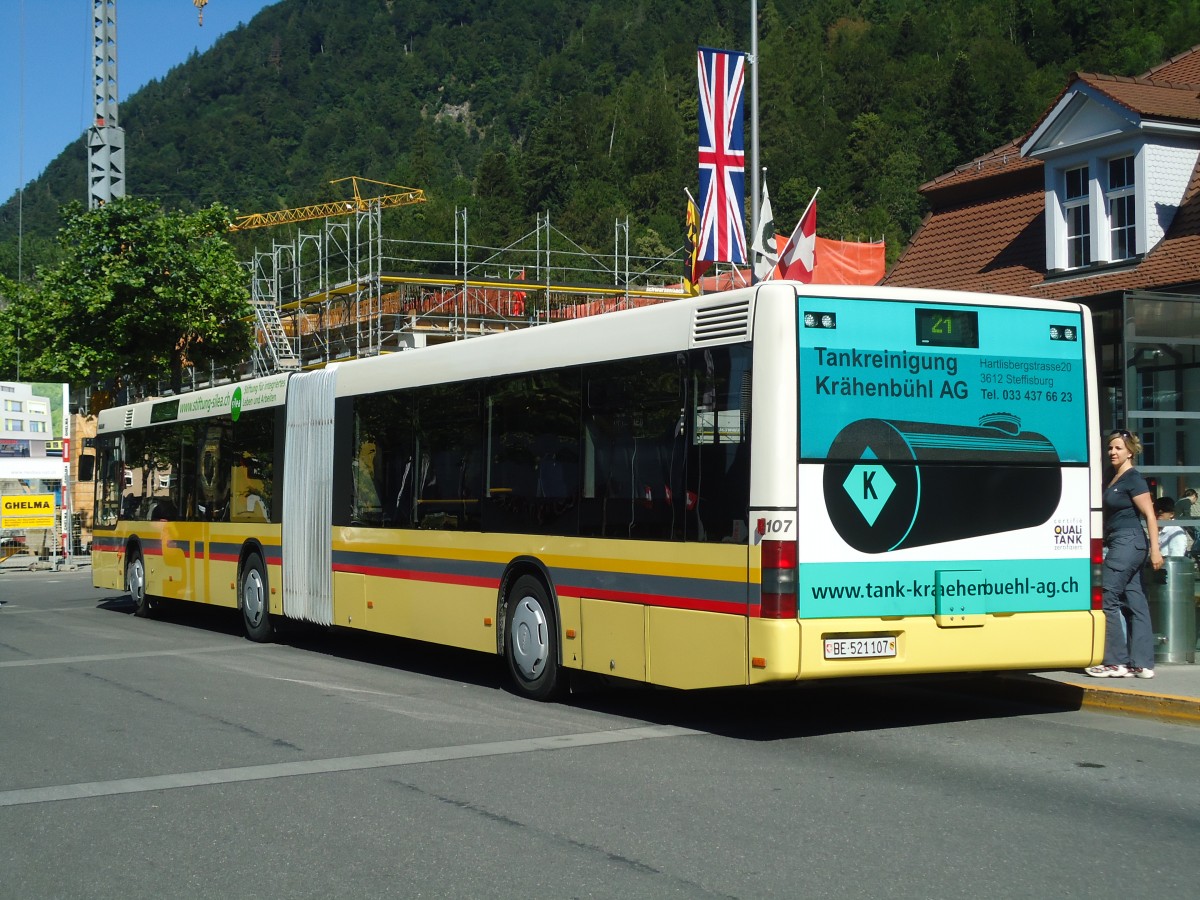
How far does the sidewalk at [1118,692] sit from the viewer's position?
9.66m

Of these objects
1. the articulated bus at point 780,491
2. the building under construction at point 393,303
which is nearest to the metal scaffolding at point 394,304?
the building under construction at point 393,303

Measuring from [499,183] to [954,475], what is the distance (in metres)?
129

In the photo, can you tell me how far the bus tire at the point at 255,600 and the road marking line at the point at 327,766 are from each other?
24.7ft

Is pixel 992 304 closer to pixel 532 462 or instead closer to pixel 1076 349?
pixel 1076 349

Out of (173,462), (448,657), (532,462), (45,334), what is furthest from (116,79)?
(532,462)

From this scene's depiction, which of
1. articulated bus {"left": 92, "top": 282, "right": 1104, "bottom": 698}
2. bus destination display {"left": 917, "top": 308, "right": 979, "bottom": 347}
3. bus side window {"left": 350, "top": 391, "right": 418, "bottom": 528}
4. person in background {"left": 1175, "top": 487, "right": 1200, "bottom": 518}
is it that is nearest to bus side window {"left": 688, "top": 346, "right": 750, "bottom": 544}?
articulated bus {"left": 92, "top": 282, "right": 1104, "bottom": 698}

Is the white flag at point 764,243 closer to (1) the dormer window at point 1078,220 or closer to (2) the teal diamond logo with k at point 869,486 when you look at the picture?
(1) the dormer window at point 1078,220

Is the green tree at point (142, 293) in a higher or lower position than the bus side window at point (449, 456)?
higher

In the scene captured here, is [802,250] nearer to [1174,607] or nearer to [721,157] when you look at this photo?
[721,157]

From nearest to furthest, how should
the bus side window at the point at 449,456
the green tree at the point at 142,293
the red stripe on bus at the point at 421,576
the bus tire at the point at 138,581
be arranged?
the red stripe on bus at the point at 421,576 → the bus side window at the point at 449,456 → the bus tire at the point at 138,581 → the green tree at the point at 142,293

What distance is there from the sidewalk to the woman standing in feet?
0.74

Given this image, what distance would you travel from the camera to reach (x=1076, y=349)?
990 cm

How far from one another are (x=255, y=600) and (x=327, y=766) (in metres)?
8.44

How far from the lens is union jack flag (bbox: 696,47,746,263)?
19.5 m
